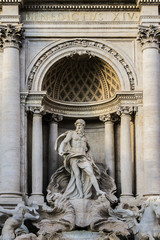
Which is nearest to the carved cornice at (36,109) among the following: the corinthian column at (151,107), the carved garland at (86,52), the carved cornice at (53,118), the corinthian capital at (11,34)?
the carved garland at (86,52)

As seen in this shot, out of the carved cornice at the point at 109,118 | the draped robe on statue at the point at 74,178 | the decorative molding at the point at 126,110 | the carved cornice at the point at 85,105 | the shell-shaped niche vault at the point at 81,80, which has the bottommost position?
the draped robe on statue at the point at 74,178

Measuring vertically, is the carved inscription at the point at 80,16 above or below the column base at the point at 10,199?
above

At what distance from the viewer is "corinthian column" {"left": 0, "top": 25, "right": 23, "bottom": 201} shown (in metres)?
28.9

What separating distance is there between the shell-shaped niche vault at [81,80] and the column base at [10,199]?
5.30m

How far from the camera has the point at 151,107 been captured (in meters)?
29.7

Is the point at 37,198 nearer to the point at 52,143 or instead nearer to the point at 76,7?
the point at 52,143

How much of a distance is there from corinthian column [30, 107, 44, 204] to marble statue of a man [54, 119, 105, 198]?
1095 millimetres

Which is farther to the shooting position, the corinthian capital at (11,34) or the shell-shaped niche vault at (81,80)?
the shell-shaped niche vault at (81,80)

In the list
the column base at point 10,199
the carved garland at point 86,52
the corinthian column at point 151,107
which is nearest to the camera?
the column base at point 10,199

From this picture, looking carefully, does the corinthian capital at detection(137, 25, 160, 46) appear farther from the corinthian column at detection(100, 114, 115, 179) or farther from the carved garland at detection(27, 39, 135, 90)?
the corinthian column at detection(100, 114, 115, 179)

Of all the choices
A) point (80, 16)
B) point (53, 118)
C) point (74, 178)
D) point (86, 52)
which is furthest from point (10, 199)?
point (80, 16)

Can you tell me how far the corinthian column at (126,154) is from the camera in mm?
29816

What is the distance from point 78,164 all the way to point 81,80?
4938mm

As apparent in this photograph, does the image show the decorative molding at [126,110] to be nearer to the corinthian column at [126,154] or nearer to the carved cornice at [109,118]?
the corinthian column at [126,154]
